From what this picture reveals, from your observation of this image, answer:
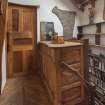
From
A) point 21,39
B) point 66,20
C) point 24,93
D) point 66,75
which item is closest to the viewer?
point 66,75

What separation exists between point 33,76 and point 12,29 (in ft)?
4.29

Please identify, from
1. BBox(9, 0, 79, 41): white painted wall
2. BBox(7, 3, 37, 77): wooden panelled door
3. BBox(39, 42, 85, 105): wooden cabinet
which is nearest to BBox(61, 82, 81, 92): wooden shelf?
BBox(39, 42, 85, 105): wooden cabinet

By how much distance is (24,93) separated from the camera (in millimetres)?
3123

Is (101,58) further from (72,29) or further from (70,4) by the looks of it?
(70,4)

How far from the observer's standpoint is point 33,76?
432 centimetres

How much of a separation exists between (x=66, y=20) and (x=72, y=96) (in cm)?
306

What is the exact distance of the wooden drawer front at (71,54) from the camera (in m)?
2.51

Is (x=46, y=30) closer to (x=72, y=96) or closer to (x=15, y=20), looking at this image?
(x=15, y=20)

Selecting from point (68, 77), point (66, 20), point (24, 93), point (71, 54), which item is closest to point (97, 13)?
point (66, 20)

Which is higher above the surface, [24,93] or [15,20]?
[15,20]

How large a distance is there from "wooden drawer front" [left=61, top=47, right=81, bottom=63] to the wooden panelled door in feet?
6.16

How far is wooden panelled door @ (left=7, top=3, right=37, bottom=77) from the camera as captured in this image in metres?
4.16

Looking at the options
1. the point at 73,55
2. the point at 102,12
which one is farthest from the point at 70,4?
the point at 73,55

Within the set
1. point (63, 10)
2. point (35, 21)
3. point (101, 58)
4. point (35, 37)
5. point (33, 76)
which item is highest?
point (63, 10)
